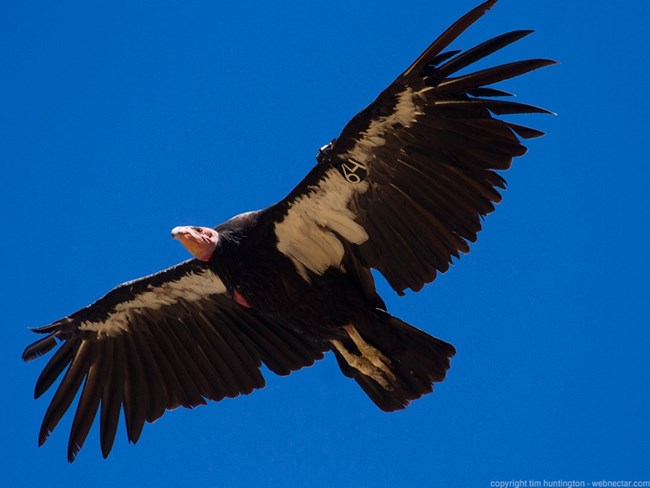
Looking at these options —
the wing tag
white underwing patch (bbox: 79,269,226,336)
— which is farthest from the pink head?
the wing tag

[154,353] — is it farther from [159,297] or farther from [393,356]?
[393,356]

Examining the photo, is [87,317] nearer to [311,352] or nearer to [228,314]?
[228,314]

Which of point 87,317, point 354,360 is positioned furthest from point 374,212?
point 87,317

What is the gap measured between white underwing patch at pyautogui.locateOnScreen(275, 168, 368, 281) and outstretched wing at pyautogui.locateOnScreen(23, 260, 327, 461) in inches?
49.8

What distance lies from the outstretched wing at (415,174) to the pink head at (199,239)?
0.59m

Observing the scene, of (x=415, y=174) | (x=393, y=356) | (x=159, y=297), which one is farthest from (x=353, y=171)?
(x=159, y=297)

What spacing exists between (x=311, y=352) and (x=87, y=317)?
2.30m

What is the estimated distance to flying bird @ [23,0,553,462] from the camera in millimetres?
10430

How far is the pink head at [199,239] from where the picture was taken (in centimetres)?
1138

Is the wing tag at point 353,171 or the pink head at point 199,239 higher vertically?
the wing tag at point 353,171

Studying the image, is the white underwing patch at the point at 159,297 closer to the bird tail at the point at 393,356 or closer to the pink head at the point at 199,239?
the pink head at the point at 199,239

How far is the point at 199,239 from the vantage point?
11.4m

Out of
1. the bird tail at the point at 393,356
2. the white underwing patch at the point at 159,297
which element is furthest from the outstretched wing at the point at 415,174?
the white underwing patch at the point at 159,297

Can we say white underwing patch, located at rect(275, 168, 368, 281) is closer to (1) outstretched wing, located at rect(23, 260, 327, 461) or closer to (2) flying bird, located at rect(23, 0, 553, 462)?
(2) flying bird, located at rect(23, 0, 553, 462)
